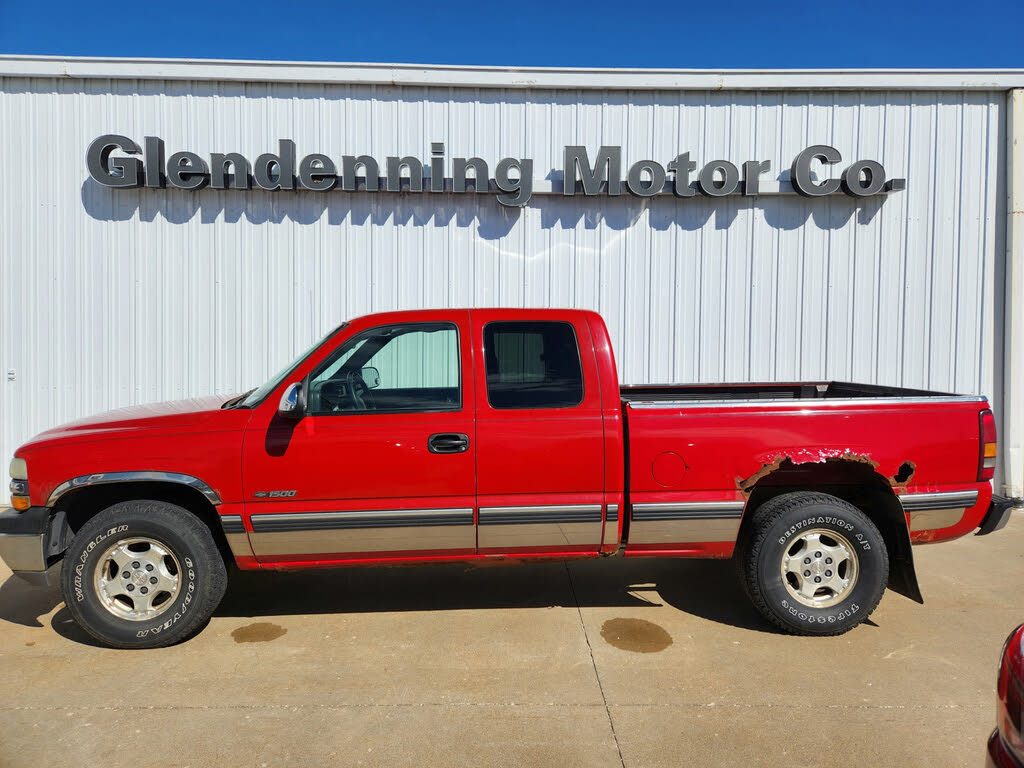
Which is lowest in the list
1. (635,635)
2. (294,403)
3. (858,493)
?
(635,635)

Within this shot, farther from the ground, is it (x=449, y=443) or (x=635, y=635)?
(x=449, y=443)

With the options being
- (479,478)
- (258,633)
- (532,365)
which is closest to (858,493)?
(532,365)

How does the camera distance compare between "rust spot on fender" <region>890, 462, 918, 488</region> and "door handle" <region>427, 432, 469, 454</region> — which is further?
"rust spot on fender" <region>890, 462, 918, 488</region>

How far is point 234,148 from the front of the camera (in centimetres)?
752

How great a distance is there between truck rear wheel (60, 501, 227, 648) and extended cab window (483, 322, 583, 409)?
186cm

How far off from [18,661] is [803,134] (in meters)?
8.10

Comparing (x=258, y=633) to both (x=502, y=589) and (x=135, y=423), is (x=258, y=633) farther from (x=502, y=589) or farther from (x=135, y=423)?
(x=502, y=589)

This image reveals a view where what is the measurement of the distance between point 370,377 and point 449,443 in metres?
0.66

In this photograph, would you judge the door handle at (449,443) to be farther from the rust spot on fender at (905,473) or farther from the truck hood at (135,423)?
the rust spot on fender at (905,473)

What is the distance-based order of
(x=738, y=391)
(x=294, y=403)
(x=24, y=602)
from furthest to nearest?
(x=738, y=391)
(x=24, y=602)
(x=294, y=403)

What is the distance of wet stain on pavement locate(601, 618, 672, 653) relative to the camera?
416 cm

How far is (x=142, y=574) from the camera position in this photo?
13.4 feet

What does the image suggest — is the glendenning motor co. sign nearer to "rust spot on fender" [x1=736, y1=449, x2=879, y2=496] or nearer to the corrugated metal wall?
the corrugated metal wall

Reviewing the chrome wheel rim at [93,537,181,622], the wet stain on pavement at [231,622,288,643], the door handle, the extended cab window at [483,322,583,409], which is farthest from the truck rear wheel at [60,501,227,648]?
the extended cab window at [483,322,583,409]
